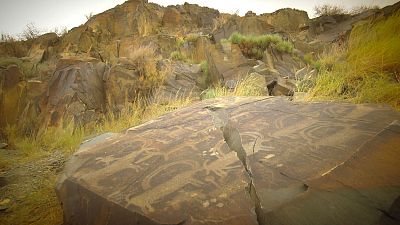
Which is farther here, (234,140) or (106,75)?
(106,75)

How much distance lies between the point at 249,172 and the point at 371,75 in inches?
106

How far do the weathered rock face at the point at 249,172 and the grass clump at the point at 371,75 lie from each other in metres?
1.10

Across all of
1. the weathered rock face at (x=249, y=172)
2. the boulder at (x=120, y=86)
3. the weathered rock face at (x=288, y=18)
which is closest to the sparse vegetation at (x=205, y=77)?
the boulder at (x=120, y=86)

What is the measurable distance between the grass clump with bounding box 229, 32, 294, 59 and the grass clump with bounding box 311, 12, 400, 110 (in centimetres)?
393

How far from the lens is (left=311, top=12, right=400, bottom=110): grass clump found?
9.11 feet

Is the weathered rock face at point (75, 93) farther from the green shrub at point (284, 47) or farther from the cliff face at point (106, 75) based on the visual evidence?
the green shrub at point (284, 47)

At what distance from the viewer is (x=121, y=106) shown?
504 centimetres

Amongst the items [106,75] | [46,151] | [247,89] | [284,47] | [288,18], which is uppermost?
[288,18]

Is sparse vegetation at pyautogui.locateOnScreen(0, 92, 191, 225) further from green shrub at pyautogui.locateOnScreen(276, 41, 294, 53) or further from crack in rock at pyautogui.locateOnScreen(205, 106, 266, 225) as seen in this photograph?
green shrub at pyautogui.locateOnScreen(276, 41, 294, 53)

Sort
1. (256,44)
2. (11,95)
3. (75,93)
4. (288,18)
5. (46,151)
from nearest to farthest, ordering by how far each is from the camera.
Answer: (46,151) < (75,93) < (11,95) < (256,44) < (288,18)

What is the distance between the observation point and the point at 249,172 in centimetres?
135

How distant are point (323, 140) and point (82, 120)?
166 inches

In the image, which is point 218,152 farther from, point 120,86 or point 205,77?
point 205,77

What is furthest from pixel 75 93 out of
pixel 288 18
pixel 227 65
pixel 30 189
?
pixel 288 18
